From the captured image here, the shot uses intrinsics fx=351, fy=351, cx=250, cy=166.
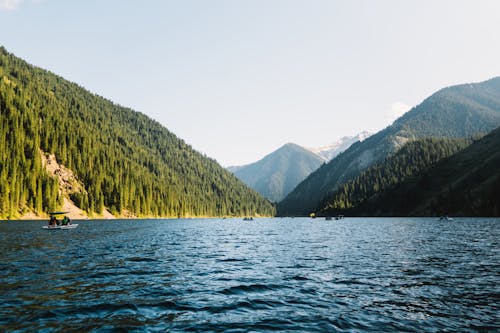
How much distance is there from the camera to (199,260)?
36.4 metres

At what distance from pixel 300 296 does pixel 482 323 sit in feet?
29.4

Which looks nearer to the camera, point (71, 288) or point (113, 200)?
point (71, 288)

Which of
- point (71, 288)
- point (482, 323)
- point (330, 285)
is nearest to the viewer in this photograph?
point (482, 323)

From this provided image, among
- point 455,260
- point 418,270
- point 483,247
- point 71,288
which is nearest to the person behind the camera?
point 71,288

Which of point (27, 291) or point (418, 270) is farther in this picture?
point (418, 270)

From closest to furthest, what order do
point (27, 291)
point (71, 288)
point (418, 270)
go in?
point (27, 291)
point (71, 288)
point (418, 270)

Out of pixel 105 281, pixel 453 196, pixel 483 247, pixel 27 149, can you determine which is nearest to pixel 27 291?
pixel 105 281

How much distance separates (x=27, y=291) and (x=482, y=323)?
77.5ft

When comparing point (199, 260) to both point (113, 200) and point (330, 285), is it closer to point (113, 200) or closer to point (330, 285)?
point (330, 285)

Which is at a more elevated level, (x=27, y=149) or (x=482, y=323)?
(x=27, y=149)

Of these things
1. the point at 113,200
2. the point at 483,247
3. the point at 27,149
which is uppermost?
the point at 27,149

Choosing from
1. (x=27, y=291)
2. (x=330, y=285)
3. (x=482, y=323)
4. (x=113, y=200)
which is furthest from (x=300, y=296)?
(x=113, y=200)

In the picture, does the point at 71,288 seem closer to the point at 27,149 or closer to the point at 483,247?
the point at 483,247

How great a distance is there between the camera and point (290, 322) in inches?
618
